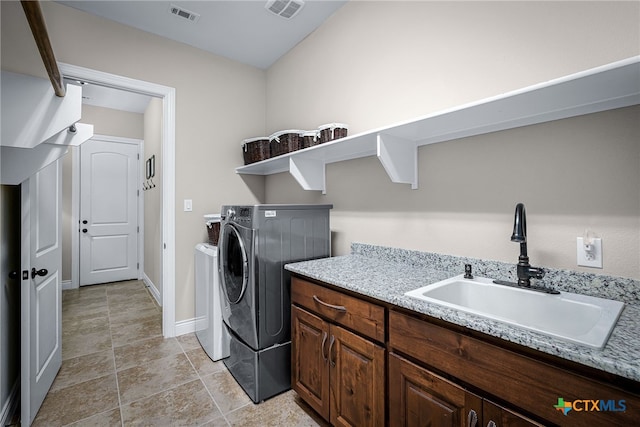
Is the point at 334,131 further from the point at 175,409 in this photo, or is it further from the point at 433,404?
the point at 175,409

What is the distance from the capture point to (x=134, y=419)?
165 cm

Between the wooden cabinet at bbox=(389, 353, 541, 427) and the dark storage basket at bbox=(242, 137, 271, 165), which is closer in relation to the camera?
the wooden cabinet at bbox=(389, 353, 541, 427)

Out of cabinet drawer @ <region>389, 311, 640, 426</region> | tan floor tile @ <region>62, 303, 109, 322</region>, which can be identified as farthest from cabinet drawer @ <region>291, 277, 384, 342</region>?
tan floor tile @ <region>62, 303, 109, 322</region>

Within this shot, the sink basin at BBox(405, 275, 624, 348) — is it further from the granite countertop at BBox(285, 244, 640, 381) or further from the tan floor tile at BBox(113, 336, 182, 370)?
the tan floor tile at BBox(113, 336, 182, 370)

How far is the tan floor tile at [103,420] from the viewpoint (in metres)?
1.61

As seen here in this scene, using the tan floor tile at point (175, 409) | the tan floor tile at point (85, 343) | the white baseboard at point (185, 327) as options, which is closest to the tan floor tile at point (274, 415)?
the tan floor tile at point (175, 409)

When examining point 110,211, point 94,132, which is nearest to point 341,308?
point 110,211

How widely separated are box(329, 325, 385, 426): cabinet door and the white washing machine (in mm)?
1086

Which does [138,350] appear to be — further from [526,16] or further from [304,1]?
[526,16]

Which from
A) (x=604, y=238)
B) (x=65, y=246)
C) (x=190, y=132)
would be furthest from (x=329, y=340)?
(x=65, y=246)

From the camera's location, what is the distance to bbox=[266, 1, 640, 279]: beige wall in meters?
1.11

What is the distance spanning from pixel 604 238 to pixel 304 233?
1476 mm

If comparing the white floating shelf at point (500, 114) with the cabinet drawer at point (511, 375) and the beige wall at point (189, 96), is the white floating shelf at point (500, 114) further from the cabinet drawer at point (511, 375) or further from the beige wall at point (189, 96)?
the beige wall at point (189, 96)

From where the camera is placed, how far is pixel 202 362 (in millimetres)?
2260
